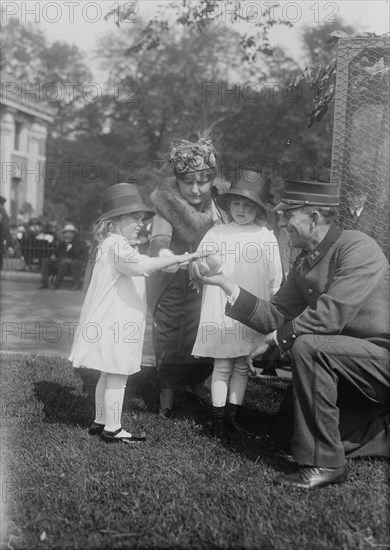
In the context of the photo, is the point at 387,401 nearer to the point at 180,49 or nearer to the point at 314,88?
the point at 314,88

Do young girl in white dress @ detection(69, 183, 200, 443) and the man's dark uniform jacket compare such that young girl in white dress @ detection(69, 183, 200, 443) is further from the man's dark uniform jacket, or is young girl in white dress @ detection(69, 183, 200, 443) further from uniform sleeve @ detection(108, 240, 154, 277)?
the man's dark uniform jacket

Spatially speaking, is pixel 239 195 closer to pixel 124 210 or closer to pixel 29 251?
pixel 124 210

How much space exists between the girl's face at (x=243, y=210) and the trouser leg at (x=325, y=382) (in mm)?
1408

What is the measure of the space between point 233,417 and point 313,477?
1.24 meters

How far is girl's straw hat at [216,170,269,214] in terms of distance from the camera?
5195 millimetres

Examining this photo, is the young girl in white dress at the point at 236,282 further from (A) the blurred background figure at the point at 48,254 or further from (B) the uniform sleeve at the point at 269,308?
(A) the blurred background figure at the point at 48,254

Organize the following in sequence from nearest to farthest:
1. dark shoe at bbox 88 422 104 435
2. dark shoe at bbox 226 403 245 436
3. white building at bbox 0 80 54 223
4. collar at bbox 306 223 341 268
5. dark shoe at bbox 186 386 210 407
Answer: collar at bbox 306 223 341 268 → dark shoe at bbox 88 422 104 435 → dark shoe at bbox 226 403 245 436 → dark shoe at bbox 186 386 210 407 → white building at bbox 0 80 54 223

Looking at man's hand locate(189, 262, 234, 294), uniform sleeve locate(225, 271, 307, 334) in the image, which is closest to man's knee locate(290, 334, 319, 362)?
uniform sleeve locate(225, 271, 307, 334)

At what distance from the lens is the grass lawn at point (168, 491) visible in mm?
3395

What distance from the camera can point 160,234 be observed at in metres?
5.60

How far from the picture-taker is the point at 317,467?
4.05 meters

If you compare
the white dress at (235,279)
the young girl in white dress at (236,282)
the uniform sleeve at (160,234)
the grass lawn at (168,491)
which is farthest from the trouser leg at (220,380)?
the uniform sleeve at (160,234)

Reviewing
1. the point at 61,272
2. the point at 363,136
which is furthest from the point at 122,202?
the point at 61,272

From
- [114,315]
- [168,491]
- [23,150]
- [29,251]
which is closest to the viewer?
[168,491]
